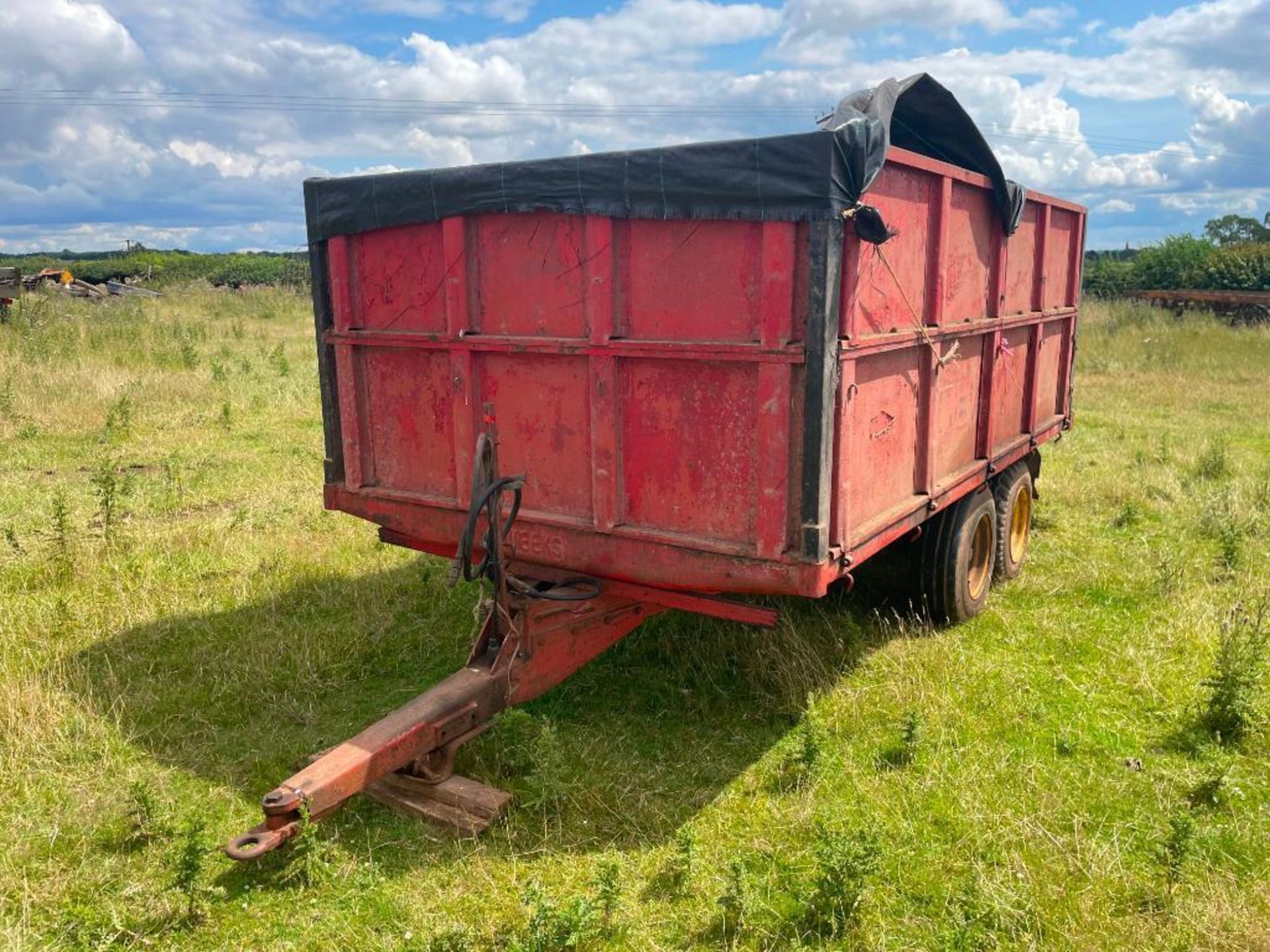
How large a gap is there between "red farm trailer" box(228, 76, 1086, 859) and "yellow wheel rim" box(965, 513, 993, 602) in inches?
37.7

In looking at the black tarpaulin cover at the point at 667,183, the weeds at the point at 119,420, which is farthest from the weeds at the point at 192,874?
the weeds at the point at 119,420

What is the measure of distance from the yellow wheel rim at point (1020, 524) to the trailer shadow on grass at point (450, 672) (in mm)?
1431

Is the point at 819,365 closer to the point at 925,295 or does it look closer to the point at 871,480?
the point at 871,480

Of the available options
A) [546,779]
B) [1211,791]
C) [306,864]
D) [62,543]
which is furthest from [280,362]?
[1211,791]

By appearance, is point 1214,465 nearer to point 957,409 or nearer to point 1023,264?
point 1023,264

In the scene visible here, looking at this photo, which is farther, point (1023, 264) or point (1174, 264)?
point (1174, 264)

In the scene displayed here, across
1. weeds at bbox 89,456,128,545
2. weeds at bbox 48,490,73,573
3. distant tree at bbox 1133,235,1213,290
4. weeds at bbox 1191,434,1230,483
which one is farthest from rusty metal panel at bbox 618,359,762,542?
distant tree at bbox 1133,235,1213,290

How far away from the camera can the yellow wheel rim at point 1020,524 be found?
6415mm

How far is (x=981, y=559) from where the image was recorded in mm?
5785

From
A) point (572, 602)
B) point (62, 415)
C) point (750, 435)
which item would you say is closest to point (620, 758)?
point (572, 602)

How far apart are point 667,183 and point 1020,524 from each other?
4.29 m

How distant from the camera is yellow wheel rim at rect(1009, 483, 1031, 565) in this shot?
253 inches

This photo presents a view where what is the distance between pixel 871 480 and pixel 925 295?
98cm

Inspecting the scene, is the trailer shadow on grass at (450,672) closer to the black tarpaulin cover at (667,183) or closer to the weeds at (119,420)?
the black tarpaulin cover at (667,183)
